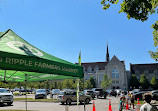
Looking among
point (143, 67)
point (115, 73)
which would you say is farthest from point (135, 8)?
point (143, 67)

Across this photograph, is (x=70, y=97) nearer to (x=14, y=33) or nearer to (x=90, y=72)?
(x=14, y=33)

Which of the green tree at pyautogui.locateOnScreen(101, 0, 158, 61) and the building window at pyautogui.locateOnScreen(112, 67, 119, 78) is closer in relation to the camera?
the green tree at pyautogui.locateOnScreen(101, 0, 158, 61)

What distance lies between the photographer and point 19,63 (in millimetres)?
5355

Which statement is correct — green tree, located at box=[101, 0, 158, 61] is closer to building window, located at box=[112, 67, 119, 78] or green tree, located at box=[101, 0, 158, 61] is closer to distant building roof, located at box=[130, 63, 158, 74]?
building window, located at box=[112, 67, 119, 78]

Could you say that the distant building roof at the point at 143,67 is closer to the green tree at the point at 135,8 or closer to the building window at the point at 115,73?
the building window at the point at 115,73

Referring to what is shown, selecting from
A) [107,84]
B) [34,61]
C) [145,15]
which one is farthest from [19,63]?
[107,84]

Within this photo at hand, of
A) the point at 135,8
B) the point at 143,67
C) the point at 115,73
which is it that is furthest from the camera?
the point at 143,67

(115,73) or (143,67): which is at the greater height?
(143,67)

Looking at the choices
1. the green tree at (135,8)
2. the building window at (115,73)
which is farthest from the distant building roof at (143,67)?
the green tree at (135,8)

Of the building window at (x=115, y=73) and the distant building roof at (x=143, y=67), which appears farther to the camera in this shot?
the distant building roof at (x=143, y=67)

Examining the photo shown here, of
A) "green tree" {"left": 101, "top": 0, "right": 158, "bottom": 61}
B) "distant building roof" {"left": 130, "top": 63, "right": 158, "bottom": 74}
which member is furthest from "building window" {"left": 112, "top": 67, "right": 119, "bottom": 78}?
"green tree" {"left": 101, "top": 0, "right": 158, "bottom": 61}

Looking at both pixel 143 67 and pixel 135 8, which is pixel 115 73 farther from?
pixel 135 8

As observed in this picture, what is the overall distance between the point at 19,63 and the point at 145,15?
295 inches

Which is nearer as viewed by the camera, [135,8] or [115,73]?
[135,8]
